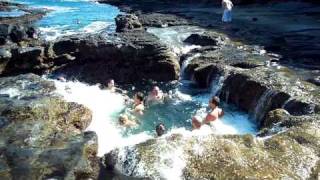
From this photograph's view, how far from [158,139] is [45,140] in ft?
10.4

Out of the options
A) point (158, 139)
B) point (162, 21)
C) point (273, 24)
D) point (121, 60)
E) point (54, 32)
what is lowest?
point (54, 32)

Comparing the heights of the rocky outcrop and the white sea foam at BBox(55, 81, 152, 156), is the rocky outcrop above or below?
above

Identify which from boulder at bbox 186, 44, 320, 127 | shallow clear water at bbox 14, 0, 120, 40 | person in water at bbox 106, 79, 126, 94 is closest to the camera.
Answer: boulder at bbox 186, 44, 320, 127

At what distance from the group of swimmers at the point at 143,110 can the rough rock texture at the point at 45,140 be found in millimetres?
1962

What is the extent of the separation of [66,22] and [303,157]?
33689 mm

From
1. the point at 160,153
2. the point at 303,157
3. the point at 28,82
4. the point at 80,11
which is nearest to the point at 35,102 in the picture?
the point at 28,82

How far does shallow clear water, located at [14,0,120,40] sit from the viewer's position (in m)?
35.4

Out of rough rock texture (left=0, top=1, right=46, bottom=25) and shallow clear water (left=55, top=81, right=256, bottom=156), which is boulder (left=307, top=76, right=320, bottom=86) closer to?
shallow clear water (left=55, top=81, right=256, bottom=156)

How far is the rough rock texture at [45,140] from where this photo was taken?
32.9 feet

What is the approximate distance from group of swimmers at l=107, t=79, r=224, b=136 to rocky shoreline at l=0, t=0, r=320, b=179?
1553mm

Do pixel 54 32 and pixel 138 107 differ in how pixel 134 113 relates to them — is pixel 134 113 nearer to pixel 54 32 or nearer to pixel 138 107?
pixel 138 107

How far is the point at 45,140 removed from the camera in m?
11.5

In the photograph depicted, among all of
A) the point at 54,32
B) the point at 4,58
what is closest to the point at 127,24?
the point at 54,32

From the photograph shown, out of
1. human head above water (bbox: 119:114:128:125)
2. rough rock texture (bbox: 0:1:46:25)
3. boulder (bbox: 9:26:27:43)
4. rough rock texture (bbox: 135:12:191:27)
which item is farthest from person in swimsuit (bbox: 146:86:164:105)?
rough rock texture (bbox: 0:1:46:25)
